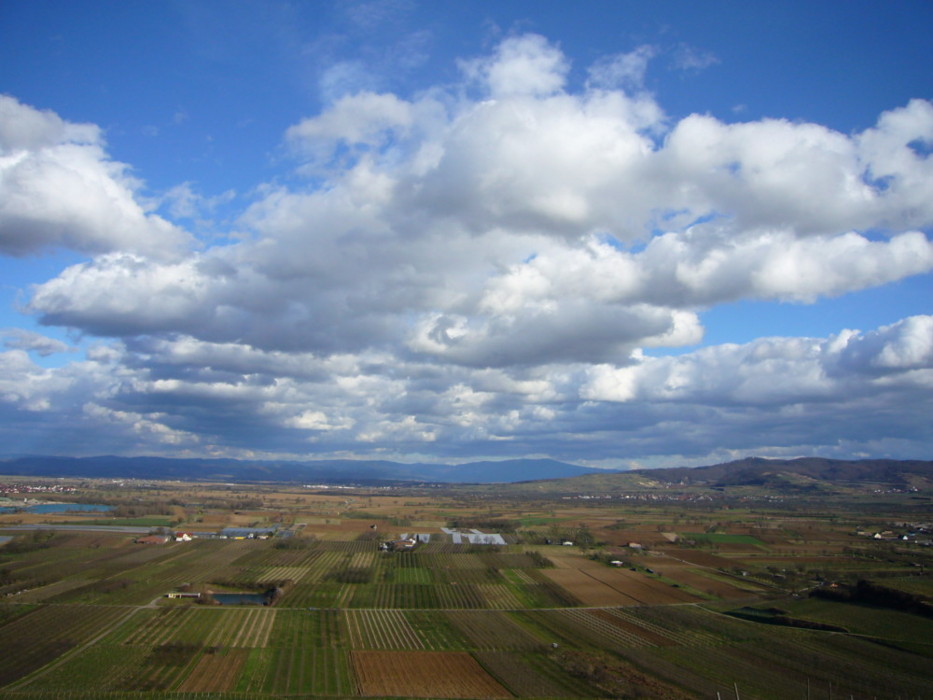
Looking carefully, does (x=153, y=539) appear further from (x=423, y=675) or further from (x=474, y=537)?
(x=423, y=675)

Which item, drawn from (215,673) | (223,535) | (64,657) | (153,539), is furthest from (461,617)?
(223,535)

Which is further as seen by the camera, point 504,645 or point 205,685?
point 504,645

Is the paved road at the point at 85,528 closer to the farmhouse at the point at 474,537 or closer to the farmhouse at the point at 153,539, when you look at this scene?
the farmhouse at the point at 153,539

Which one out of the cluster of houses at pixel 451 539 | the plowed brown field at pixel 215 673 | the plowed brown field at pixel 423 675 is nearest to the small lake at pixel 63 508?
the cluster of houses at pixel 451 539

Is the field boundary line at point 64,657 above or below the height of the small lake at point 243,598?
above

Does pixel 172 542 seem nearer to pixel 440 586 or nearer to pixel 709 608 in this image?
pixel 440 586

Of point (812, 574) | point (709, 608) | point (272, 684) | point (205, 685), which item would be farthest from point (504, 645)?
point (812, 574)
